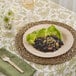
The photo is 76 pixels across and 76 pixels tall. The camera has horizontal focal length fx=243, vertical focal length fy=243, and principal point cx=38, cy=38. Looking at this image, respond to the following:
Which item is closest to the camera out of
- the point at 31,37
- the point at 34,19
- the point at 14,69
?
the point at 14,69

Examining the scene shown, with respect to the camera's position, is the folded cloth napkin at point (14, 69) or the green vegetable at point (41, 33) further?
the green vegetable at point (41, 33)

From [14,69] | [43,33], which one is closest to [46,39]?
[43,33]

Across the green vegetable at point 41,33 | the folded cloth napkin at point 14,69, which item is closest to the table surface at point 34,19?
the folded cloth napkin at point 14,69

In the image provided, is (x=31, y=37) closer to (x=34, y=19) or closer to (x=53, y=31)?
(x=53, y=31)

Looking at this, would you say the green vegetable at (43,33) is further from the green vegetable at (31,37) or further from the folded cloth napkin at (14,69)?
the folded cloth napkin at (14,69)

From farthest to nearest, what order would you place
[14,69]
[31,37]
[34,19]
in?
[34,19] < [31,37] < [14,69]

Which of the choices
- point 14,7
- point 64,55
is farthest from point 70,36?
point 14,7
